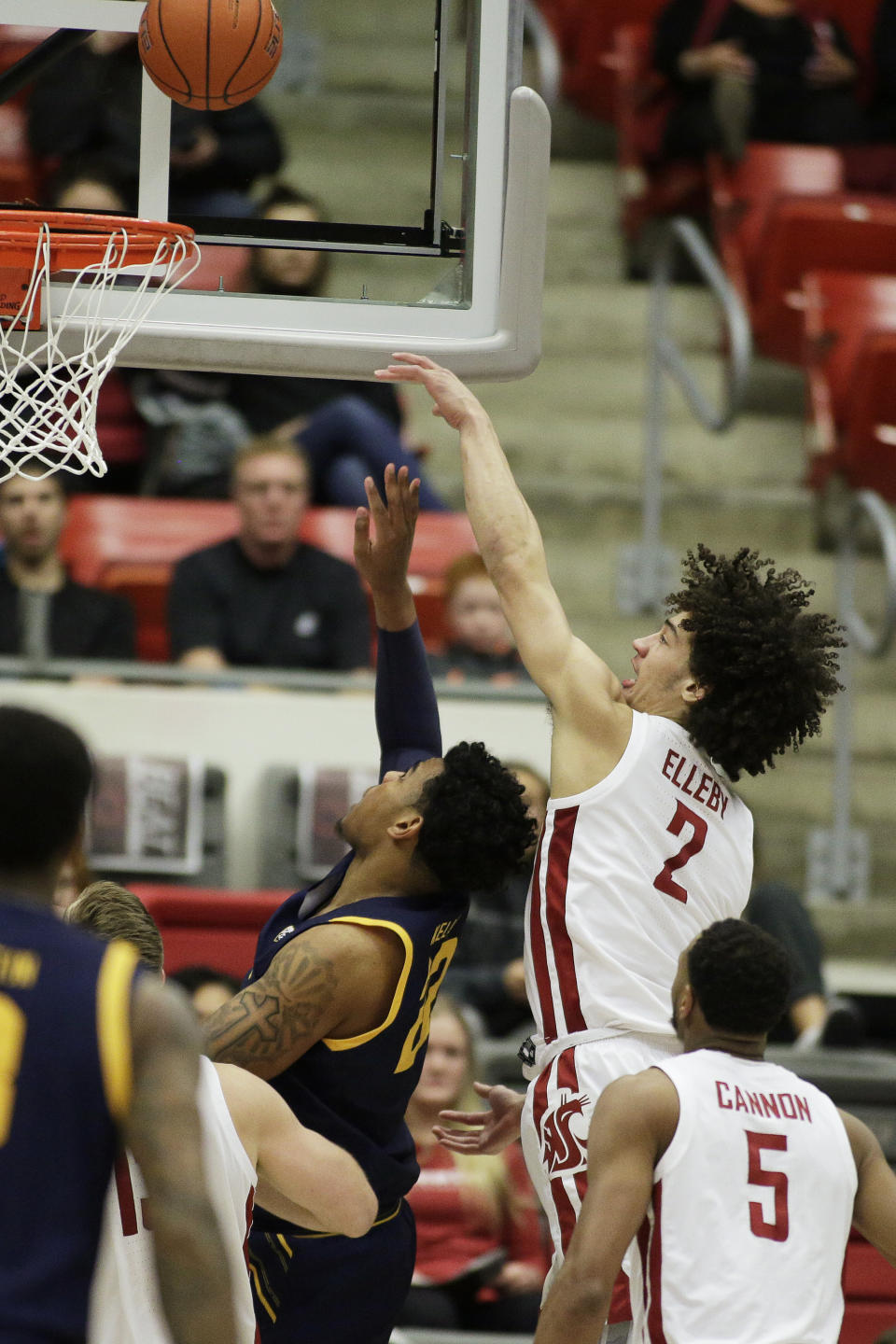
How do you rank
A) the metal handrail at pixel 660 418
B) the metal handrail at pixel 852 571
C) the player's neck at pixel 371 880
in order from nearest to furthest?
the player's neck at pixel 371 880 < the metal handrail at pixel 852 571 < the metal handrail at pixel 660 418

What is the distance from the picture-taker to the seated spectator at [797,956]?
5.68 metres

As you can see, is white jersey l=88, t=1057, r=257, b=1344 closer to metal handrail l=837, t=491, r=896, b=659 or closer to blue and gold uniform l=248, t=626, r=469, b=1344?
blue and gold uniform l=248, t=626, r=469, b=1344

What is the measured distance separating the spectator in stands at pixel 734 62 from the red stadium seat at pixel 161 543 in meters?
2.41

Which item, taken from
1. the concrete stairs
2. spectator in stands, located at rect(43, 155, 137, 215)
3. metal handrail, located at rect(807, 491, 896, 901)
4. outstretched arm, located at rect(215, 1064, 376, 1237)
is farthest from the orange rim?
metal handrail, located at rect(807, 491, 896, 901)

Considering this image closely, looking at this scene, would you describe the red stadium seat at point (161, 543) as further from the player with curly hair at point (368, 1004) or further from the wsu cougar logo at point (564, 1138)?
the wsu cougar logo at point (564, 1138)

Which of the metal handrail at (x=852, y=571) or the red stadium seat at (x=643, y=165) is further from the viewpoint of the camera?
the red stadium seat at (x=643, y=165)

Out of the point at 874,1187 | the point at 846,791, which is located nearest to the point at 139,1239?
the point at 874,1187

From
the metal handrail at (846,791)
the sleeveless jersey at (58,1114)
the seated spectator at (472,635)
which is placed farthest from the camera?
the metal handrail at (846,791)

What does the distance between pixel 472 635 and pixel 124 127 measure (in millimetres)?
2551

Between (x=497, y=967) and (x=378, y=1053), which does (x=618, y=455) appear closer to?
(x=497, y=967)

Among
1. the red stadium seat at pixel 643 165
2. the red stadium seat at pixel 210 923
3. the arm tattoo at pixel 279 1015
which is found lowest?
the red stadium seat at pixel 210 923

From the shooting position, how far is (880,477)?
23.9 feet

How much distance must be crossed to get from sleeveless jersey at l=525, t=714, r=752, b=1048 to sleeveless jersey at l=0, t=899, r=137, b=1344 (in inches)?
50.4

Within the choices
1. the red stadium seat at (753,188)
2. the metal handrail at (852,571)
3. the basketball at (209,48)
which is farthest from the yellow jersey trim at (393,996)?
the red stadium seat at (753,188)
